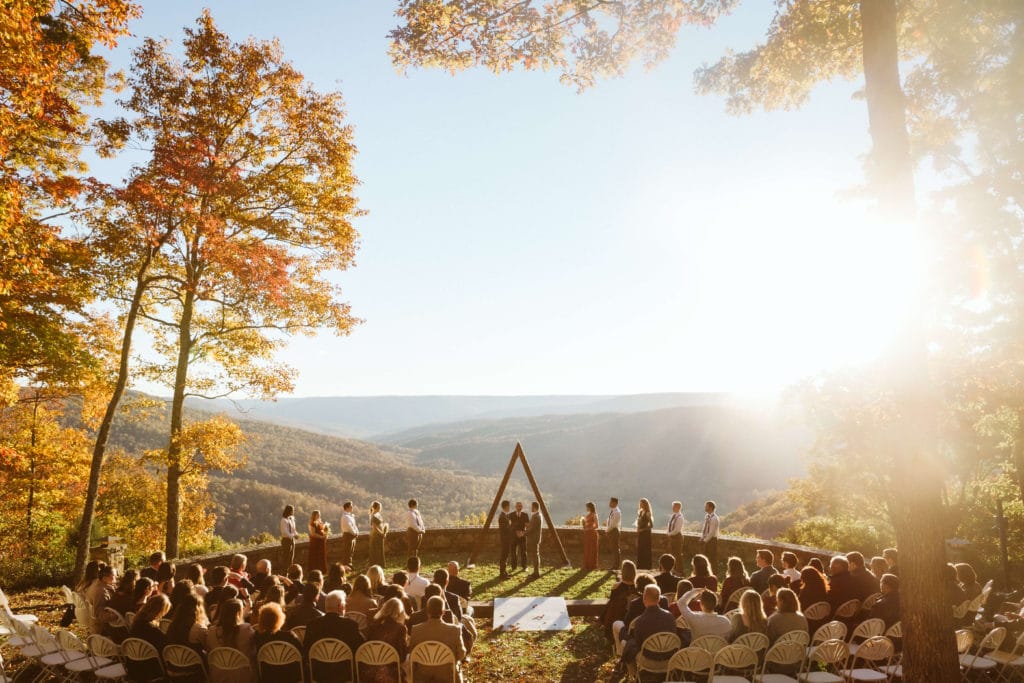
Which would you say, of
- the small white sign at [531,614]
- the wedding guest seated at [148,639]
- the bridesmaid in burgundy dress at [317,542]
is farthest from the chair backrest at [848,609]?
the bridesmaid in burgundy dress at [317,542]

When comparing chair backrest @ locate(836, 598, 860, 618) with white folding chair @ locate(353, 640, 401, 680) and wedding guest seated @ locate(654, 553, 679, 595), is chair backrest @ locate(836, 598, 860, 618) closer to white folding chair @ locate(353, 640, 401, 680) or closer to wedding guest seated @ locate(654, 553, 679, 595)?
wedding guest seated @ locate(654, 553, 679, 595)

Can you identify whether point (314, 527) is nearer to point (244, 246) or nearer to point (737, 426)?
point (244, 246)

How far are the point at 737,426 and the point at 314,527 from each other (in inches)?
3398

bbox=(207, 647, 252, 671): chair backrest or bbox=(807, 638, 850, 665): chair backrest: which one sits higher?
bbox=(207, 647, 252, 671): chair backrest

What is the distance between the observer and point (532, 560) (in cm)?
1496

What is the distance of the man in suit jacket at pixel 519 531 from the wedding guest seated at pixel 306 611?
24.3 feet

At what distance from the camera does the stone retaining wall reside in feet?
47.2

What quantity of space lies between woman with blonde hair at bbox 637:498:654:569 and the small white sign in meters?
3.10

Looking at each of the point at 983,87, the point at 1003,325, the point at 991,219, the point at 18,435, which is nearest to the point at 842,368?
the point at 1003,325

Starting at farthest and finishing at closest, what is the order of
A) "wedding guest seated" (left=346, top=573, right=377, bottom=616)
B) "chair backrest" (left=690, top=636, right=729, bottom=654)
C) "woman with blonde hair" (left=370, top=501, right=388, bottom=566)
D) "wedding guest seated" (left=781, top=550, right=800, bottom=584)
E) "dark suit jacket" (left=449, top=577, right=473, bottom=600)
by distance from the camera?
"woman with blonde hair" (left=370, top=501, right=388, bottom=566) → "wedding guest seated" (left=781, top=550, right=800, bottom=584) → "dark suit jacket" (left=449, top=577, right=473, bottom=600) → "wedding guest seated" (left=346, top=573, right=377, bottom=616) → "chair backrest" (left=690, top=636, right=729, bottom=654)

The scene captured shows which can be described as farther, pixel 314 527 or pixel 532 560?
pixel 532 560

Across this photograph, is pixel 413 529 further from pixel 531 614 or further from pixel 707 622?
pixel 707 622

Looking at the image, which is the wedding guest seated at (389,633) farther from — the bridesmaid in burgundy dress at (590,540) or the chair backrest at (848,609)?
the bridesmaid in burgundy dress at (590,540)

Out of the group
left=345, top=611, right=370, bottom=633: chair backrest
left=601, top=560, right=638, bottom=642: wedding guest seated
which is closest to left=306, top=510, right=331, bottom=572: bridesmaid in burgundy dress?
left=345, top=611, right=370, bottom=633: chair backrest
